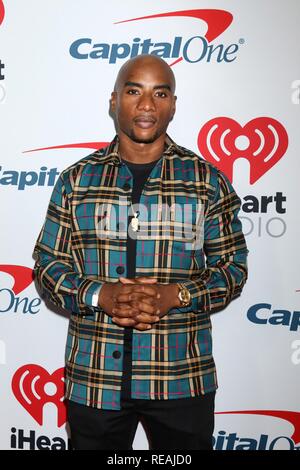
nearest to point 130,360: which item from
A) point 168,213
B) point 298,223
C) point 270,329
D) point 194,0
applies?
point 168,213

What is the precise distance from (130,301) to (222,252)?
0.40m

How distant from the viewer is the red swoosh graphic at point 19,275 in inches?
92.6

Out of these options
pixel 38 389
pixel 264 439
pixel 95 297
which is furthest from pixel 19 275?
pixel 264 439

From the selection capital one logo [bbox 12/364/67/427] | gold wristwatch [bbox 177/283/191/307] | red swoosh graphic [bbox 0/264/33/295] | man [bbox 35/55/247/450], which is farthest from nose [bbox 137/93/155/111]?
capital one logo [bbox 12/364/67/427]

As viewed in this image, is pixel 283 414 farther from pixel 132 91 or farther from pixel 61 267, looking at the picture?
pixel 132 91

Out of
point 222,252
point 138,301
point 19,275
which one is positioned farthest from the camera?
point 19,275

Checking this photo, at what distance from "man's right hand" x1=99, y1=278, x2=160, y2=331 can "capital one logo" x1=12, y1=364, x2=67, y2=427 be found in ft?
2.62

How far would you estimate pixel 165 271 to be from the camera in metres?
1.79

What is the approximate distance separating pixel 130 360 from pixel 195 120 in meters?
1.04

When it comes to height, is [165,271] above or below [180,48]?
below

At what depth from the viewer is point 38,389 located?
240cm

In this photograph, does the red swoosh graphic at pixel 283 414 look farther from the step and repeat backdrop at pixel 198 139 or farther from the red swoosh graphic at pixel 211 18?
the red swoosh graphic at pixel 211 18
